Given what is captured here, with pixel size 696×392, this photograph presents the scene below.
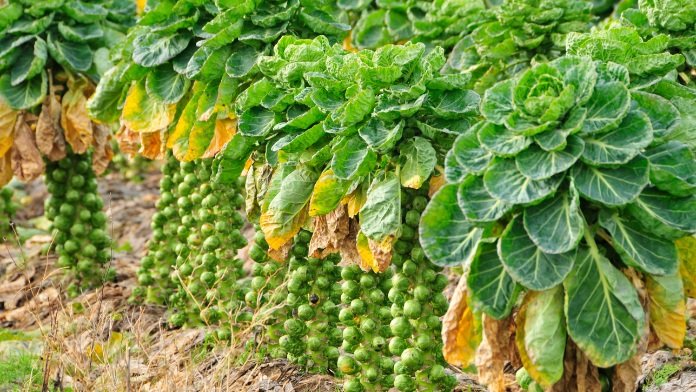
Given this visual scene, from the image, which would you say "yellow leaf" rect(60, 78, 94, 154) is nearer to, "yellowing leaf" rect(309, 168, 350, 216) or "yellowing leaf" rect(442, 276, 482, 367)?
"yellowing leaf" rect(309, 168, 350, 216)

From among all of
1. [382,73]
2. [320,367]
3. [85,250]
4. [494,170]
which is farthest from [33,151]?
[494,170]

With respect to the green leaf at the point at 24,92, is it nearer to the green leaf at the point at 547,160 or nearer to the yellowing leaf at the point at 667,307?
the green leaf at the point at 547,160

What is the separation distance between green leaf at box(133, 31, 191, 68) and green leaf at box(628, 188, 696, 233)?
7.21 ft

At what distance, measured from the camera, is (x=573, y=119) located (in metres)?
2.73

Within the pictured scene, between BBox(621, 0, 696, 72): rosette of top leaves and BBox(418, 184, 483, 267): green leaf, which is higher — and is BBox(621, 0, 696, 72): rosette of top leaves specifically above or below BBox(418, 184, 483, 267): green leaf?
below

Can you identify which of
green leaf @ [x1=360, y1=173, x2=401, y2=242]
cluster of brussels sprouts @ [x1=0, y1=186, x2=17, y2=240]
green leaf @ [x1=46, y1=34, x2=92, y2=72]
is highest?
green leaf @ [x1=360, y1=173, x2=401, y2=242]

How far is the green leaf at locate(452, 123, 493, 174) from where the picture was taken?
2791mm

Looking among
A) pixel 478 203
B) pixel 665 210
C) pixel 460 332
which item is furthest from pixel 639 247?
pixel 460 332

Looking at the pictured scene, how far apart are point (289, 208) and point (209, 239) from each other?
71cm

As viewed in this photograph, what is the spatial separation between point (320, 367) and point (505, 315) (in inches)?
48.0

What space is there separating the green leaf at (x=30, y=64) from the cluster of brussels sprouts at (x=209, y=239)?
0.97 m

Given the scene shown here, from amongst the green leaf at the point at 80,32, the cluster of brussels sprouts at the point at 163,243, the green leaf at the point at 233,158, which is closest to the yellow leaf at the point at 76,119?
the green leaf at the point at 80,32

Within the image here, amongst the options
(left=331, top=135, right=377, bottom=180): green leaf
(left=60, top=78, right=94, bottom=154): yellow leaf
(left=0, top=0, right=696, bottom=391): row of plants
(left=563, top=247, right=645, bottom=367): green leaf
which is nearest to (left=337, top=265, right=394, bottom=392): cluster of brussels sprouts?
(left=0, top=0, right=696, bottom=391): row of plants

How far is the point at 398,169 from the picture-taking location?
3.23 metres
